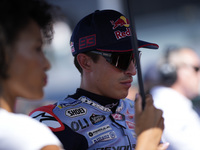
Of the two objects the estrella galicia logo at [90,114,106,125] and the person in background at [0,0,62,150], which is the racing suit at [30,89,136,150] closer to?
the estrella galicia logo at [90,114,106,125]

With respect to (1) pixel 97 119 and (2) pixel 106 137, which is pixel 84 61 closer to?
(1) pixel 97 119

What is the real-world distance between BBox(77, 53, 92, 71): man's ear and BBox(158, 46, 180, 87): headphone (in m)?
1.58

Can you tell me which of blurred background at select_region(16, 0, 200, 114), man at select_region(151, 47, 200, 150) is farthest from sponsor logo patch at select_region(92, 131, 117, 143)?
blurred background at select_region(16, 0, 200, 114)

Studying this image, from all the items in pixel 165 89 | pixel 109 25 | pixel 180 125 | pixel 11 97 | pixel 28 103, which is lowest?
pixel 28 103

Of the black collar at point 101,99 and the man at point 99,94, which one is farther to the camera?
the black collar at point 101,99

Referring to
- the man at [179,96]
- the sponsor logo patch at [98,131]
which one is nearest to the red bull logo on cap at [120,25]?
the sponsor logo patch at [98,131]

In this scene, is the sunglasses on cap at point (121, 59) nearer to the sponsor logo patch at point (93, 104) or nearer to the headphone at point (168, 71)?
the sponsor logo patch at point (93, 104)

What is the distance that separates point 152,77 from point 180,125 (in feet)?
2.71

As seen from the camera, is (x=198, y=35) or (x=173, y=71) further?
(x=198, y=35)

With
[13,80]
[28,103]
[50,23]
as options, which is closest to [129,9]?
[50,23]

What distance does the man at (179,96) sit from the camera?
2.97m

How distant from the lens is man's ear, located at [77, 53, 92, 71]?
2062 mm

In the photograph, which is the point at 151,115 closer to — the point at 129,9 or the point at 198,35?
the point at 129,9

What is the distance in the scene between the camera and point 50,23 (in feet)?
4.68
